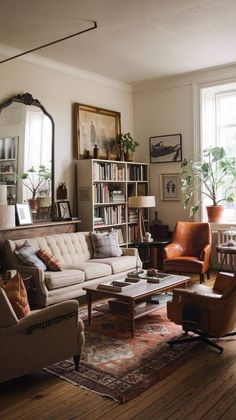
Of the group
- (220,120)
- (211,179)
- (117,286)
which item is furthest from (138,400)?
(220,120)

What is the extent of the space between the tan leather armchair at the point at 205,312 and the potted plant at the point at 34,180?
111 inches

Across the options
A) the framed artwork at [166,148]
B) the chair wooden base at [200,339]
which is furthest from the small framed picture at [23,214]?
the framed artwork at [166,148]

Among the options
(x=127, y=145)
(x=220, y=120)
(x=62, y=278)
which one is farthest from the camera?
(x=127, y=145)

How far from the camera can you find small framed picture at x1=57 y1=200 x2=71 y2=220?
615 centimetres

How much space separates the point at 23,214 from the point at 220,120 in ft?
12.4

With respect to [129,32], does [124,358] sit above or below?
below

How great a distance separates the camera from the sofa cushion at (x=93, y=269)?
5046mm

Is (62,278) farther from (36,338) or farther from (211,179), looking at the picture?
(211,179)

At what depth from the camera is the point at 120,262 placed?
554 centimetres

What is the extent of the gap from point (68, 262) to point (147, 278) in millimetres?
1376

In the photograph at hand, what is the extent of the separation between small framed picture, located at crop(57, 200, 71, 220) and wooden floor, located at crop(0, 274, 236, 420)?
3212 millimetres

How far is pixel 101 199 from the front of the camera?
21.3ft

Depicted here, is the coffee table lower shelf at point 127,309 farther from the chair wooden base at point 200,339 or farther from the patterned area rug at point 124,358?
the chair wooden base at point 200,339

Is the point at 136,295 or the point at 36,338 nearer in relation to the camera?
→ the point at 36,338
